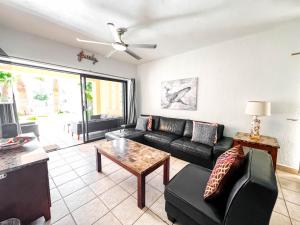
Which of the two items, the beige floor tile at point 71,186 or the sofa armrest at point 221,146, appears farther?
the sofa armrest at point 221,146

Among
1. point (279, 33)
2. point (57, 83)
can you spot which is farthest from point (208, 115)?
point (57, 83)

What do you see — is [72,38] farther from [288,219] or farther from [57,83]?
[57,83]

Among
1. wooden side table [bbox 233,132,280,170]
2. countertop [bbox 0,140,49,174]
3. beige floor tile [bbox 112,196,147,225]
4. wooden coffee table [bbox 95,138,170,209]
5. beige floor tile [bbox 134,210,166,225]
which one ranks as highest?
countertop [bbox 0,140,49,174]

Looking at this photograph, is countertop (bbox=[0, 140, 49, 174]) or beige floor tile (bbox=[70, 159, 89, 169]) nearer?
countertop (bbox=[0, 140, 49, 174])

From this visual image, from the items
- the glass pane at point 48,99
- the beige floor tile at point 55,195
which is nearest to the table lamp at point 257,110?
the beige floor tile at point 55,195

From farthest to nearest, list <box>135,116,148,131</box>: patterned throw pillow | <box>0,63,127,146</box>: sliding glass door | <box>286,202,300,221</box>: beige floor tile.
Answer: <box>135,116,148,131</box>: patterned throw pillow → <box>0,63,127,146</box>: sliding glass door → <box>286,202,300,221</box>: beige floor tile

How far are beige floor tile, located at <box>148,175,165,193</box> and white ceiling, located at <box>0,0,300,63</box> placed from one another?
255cm

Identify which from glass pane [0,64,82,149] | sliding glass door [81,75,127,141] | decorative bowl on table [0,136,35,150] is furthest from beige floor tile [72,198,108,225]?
glass pane [0,64,82,149]

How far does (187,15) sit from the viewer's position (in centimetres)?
193

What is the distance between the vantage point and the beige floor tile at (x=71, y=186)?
1.81 m

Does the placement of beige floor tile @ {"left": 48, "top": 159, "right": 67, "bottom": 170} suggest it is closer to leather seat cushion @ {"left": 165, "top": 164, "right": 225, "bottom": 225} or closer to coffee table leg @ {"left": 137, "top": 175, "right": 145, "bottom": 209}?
coffee table leg @ {"left": 137, "top": 175, "right": 145, "bottom": 209}

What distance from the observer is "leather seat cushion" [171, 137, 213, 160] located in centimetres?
236

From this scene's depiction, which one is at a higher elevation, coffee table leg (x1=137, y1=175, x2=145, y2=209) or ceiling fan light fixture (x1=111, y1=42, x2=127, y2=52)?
ceiling fan light fixture (x1=111, y1=42, x2=127, y2=52)

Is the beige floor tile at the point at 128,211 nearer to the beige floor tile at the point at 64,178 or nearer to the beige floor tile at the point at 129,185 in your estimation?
the beige floor tile at the point at 129,185
